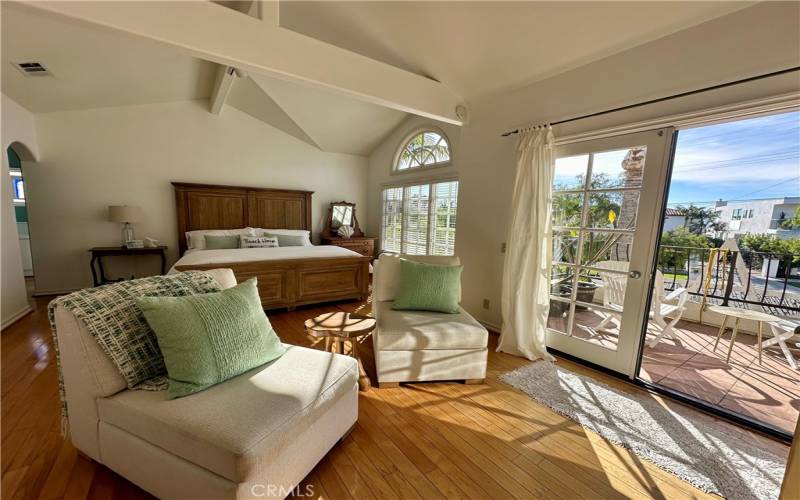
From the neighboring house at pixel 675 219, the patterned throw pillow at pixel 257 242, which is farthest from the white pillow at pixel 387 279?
the neighboring house at pixel 675 219

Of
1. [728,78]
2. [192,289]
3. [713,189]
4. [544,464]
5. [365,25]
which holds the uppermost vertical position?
[365,25]

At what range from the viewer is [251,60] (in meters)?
2.01

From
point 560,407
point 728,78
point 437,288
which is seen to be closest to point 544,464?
point 560,407

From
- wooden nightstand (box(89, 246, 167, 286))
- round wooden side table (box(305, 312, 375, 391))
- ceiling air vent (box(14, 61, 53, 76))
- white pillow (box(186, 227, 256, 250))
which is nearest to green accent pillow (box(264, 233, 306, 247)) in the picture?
white pillow (box(186, 227, 256, 250))

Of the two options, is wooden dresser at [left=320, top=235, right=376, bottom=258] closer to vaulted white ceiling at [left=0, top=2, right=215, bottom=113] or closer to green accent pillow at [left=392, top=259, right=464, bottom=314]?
vaulted white ceiling at [left=0, top=2, right=215, bottom=113]

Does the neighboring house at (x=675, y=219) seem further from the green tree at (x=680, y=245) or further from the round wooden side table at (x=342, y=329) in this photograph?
the round wooden side table at (x=342, y=329)

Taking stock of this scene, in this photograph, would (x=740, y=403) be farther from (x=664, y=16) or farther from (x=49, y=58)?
(x=49, y=58)

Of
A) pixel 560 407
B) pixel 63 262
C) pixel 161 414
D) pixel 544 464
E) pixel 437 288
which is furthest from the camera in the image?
pixel 63 262

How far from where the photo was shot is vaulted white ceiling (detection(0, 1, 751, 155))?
1.94 m

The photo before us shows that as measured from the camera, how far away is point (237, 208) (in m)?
4.78

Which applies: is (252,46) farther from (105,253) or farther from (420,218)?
(105,253)

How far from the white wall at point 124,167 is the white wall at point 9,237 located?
1.58 ft

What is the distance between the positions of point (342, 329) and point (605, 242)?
2.18m

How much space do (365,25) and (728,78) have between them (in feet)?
8.55
